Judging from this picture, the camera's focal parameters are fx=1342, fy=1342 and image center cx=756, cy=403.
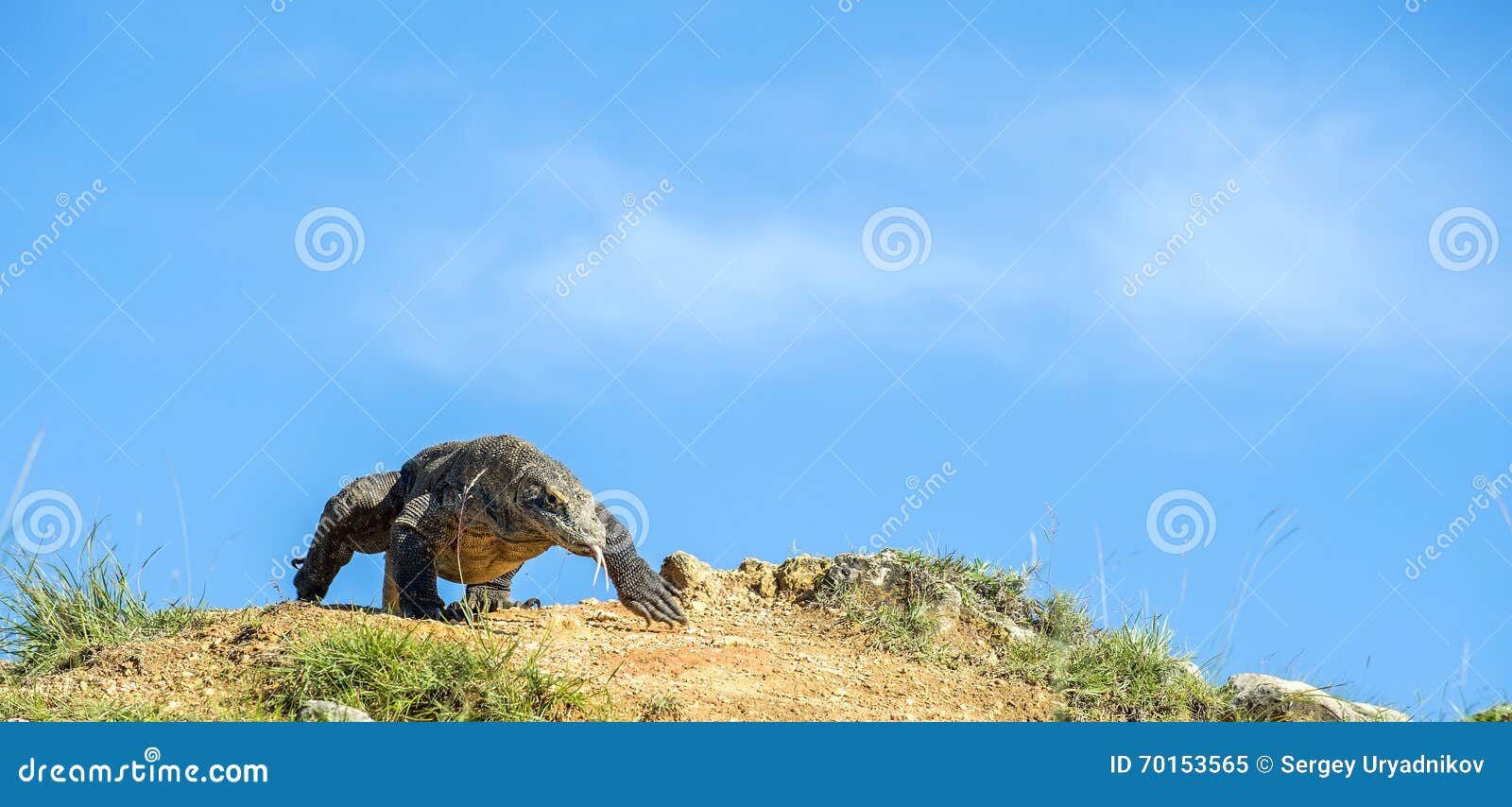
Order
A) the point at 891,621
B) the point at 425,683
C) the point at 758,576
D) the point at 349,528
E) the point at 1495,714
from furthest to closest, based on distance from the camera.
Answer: the point at 349,528 < the point at 758,576 < the point at 891,621 < the point at 1495,714 < the point at 425,683

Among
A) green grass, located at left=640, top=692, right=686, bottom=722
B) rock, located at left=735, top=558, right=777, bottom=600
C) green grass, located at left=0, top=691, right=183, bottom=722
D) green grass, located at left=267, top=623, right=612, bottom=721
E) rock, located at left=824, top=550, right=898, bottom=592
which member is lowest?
green grass, located at left=0, top=691, right=183, bottom=722

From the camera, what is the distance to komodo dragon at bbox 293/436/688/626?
36.2 feet

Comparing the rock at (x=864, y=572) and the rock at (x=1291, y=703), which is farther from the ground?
the rock at (x=1291, y=703)

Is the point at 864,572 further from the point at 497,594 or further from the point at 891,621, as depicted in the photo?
the point at 497,594

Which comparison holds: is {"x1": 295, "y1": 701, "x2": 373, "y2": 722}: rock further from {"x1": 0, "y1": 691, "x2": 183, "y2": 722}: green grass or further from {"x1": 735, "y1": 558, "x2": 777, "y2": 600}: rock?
{"x1": 735, "y1": 558, "x2": 777, "y2": 600}: rock

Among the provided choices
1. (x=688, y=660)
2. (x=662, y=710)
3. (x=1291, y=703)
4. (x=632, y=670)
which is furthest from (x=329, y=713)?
(x=1291, y=703)

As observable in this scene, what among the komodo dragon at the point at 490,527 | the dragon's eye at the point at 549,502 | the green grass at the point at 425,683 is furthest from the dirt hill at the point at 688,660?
the dragon's eye at the point at 549,502

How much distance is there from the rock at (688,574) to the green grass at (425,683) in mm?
3578

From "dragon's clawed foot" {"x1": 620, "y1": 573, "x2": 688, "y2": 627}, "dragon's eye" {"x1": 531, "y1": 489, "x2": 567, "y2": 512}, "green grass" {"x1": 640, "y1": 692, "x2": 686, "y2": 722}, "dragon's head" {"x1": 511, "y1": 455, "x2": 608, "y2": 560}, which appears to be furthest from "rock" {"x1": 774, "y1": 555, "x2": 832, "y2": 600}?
"green grass" {"x1": 640, "y1": 692, "x2": 686, "y2": 722}

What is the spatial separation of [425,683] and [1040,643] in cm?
521

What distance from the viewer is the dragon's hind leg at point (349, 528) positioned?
12.9m

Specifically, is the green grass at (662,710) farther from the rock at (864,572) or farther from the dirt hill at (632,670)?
the rock at (864,572)

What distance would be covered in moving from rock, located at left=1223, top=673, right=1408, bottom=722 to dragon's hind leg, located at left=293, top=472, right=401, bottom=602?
25.6 ft

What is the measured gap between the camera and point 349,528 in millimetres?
13062
